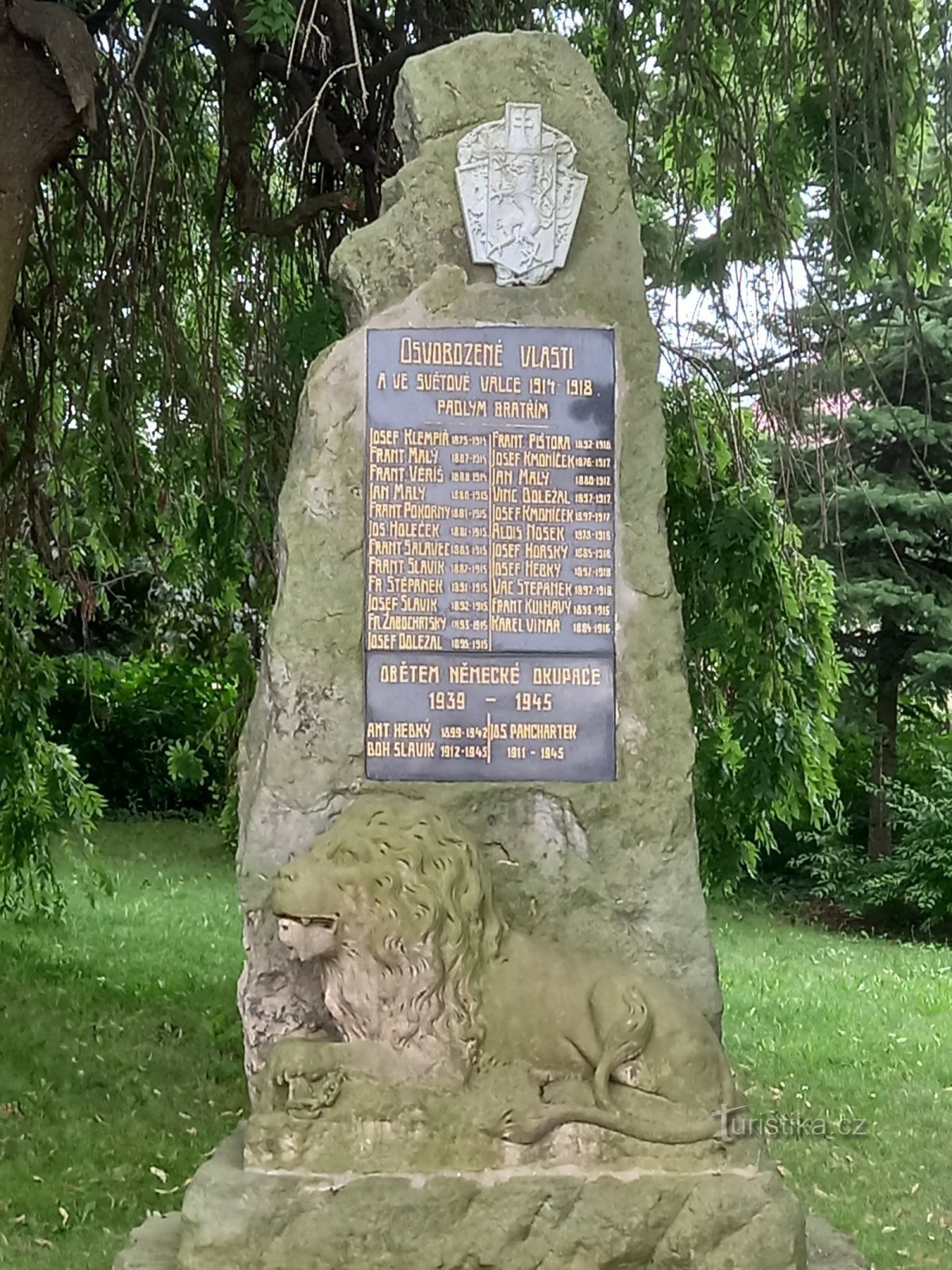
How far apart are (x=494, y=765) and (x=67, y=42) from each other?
235 centimetres

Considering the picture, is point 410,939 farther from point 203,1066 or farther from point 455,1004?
point 203,1066

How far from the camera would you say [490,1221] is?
3180 mm

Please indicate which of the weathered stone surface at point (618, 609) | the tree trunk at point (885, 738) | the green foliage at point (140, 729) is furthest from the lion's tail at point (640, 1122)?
the green foliage at point (140, 729)

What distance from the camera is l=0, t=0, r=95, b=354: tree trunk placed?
4230 millimetres

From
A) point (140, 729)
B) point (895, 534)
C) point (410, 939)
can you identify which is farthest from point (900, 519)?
point (410, 939)

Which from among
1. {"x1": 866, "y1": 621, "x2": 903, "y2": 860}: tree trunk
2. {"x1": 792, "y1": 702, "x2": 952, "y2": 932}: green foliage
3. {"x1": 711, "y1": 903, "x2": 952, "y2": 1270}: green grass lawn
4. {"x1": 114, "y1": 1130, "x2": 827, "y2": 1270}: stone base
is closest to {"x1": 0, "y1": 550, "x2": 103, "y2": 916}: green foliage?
{"x1": 711, "y1": 903, "x2": 952, "y2": 1270}: green grass lawn

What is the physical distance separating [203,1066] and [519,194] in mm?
3997

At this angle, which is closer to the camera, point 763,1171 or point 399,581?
point 763,1171

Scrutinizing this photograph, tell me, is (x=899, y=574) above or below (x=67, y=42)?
→ below

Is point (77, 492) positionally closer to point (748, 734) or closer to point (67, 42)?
point (67, 42)

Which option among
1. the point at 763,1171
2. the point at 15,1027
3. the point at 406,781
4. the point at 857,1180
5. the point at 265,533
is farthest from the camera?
the point at 15,1027

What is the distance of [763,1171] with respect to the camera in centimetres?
326

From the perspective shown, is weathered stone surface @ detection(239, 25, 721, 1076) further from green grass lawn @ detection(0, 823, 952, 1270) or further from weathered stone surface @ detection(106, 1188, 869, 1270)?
green grass lawn @ detection(0, 823, 952, 1270)

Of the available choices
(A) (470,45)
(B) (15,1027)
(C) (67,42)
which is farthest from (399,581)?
(B) (15,1027)
